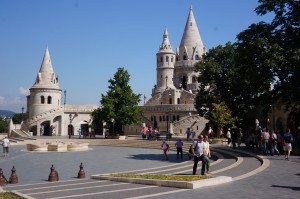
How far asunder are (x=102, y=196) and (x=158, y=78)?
75.6 m

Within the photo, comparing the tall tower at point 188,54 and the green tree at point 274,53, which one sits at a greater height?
the tall tower at point 188,54

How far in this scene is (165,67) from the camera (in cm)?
8638

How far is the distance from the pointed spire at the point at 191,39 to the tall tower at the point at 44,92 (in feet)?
100

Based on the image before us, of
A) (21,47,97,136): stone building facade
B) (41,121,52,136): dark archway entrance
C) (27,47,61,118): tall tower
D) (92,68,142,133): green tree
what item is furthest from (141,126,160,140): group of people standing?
(27,47,61,118): tall tower

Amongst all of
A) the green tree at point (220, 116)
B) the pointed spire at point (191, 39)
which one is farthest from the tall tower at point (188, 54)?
the green tree at point (220, 116)

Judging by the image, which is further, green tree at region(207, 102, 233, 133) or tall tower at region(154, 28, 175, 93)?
tall tower at region(154, 28, 175, 93)

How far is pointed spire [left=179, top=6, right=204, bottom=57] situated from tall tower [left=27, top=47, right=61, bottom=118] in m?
30.5

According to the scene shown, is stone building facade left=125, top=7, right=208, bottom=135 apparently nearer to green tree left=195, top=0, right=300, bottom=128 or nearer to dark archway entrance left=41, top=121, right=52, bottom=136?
dark archway entrance left=41, top=121, right=52, bottom=136

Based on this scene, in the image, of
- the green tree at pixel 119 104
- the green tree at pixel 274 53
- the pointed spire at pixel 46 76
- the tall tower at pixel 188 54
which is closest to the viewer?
the green tree at pixel 274 53

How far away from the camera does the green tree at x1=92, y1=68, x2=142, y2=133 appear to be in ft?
160

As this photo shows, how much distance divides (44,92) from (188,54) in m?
33.0

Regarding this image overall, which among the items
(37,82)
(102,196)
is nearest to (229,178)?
(102,196)

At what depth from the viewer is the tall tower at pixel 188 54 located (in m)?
84.0

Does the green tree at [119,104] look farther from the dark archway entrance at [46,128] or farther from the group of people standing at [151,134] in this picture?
the dark archway entrance at [46,128]
